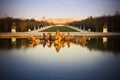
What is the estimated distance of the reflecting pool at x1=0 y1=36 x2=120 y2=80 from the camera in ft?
13.5

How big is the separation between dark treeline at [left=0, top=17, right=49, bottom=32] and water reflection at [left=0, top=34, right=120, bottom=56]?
0.87 feet

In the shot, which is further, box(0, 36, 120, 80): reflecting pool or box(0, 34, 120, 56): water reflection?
box(0, 34, 120, 56): water reflection

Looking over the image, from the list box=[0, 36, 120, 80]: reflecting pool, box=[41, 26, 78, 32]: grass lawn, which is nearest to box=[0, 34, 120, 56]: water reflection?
box=[0, 36, 120, 80]: reflecting pool

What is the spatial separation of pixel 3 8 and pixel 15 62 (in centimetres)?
136

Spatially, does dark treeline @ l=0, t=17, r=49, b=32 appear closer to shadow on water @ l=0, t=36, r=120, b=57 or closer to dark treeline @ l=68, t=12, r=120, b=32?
shadow on water @ l=0, t=36, r=120, b=57

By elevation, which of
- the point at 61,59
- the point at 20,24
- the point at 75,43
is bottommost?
the point at 61,59

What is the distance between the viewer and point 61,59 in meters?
4.82

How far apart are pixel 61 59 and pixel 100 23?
1.33m

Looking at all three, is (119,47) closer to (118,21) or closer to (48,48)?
(118,21)

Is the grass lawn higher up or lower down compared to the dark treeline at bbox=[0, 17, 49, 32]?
lower down

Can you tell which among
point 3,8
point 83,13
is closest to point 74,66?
point 83,13

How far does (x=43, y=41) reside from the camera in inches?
213

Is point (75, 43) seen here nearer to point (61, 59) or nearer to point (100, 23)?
point (61, 59)

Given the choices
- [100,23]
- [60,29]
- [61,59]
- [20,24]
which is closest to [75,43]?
[60,29]
